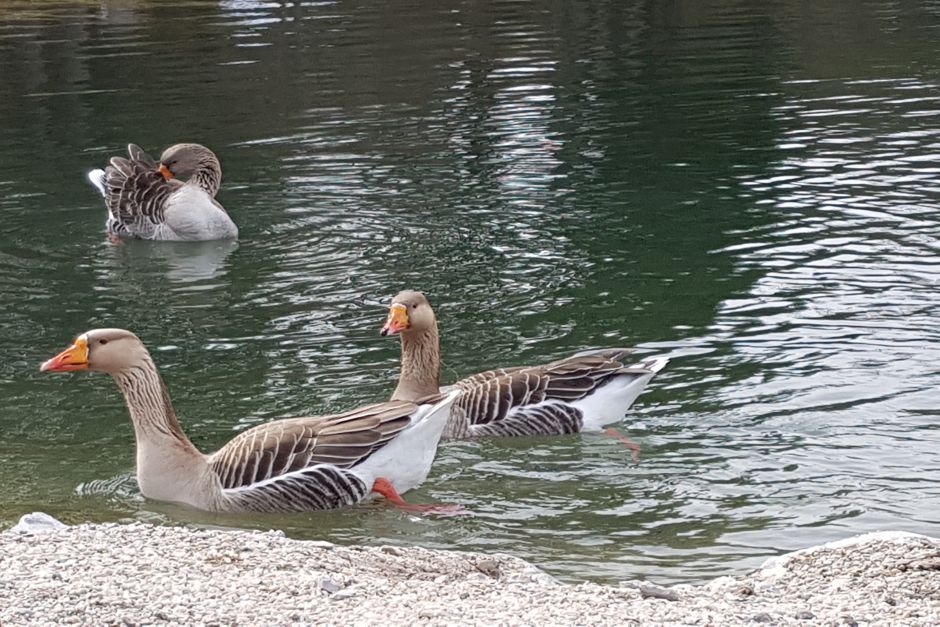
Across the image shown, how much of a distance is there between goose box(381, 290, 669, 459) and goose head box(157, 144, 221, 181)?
7.86 metres

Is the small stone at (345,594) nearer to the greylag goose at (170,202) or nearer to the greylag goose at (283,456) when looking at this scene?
the greylag goose at (283,456)

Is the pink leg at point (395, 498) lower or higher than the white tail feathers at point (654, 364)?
lower

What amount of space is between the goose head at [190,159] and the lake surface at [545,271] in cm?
88

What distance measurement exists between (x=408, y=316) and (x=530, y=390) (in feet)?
3.79

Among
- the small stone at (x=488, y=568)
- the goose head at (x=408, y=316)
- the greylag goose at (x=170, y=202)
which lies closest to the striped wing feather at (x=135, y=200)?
the greylag goose at (x=170, y=202)

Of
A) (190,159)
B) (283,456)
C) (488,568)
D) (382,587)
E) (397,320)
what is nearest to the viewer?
(382,587)

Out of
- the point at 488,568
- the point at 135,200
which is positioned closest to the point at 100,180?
the point at 135,200

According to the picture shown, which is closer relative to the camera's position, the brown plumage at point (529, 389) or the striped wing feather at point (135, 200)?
the brown plumage at point (529, 389)

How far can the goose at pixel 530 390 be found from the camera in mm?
11531

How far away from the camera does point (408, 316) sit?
11.8 metres

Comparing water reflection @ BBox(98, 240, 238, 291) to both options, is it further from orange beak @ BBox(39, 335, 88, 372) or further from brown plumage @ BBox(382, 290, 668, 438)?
orange beak @ BBox(39, 335, 88, 372)

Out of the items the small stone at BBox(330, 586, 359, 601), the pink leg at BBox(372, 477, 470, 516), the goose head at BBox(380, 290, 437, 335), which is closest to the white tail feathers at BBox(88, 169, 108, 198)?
the goose head at BBox(380, 290, 437, 335)

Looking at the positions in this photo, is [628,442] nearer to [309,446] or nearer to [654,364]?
[654,364]

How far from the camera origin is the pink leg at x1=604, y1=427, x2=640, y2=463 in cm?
1101
